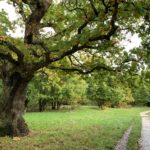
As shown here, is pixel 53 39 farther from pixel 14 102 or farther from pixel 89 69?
pixel 14 102

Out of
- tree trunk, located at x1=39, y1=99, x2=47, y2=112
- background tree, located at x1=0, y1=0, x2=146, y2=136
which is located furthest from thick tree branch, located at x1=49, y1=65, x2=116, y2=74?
tree trunk, located at x1=39, y1=99, x2=47, y2=112

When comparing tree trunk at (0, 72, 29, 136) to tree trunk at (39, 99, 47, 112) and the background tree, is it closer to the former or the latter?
the background tree

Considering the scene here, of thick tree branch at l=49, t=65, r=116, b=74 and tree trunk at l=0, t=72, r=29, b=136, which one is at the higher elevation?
thick tree branch at l=49, t=65, r=116, b=74

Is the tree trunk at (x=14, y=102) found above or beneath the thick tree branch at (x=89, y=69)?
beneath

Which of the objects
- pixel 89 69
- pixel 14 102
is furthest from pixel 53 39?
pixel 14 102

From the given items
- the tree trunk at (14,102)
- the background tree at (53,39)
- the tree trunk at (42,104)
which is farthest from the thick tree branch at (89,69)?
the tree trunk at (42,104)

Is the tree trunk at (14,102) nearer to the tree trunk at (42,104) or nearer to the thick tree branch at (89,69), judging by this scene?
Answer: the thick tree branch at (89,69)

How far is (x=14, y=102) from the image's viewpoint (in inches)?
765

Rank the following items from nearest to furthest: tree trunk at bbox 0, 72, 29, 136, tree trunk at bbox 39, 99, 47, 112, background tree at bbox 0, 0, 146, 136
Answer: background tree at bbox 0, 0, 146, 136
tree trunk at bbox 0, 72, 29, 136
tree trunk at bbox 39, 99, 47, 112

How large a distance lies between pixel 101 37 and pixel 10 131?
6793mm

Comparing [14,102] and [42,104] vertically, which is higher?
[42,104]

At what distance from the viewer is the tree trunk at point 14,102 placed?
19.0 metres

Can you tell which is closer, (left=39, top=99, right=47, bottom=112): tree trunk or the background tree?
the background tree

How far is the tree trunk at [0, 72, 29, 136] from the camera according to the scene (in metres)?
19.0
